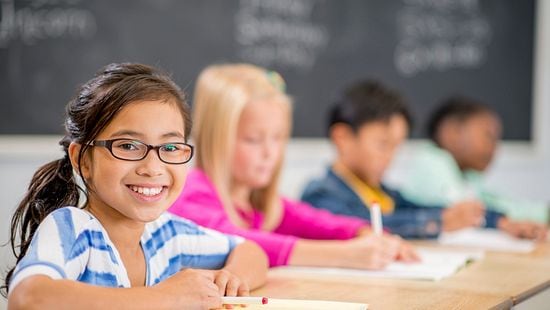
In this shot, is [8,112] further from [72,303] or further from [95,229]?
[72,303]

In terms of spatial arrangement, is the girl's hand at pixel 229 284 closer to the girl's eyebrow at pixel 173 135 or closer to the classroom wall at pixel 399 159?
the girl's eyebrow at pixel 173 135

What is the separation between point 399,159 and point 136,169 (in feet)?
9.20

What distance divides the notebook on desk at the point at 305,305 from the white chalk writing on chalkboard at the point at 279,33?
6.59ft

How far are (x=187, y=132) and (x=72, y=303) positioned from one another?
0.40 m

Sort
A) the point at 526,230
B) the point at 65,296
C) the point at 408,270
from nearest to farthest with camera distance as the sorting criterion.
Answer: the point at 65,296
the point at 408,270
the point at 526,230

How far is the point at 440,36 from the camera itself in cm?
408

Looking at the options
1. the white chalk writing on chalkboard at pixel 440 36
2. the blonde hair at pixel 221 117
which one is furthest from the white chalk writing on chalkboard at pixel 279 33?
the blonde hair at pixel 221 117

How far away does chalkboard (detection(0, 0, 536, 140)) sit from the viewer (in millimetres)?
2443

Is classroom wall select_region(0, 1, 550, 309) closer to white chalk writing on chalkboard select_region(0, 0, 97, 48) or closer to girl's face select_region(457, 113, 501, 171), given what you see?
white chalk writing on chalkboard select_region(0, 0, 97, 48)

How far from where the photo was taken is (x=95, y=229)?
43.5 inches

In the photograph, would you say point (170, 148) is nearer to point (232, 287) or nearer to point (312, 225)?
point (232, 287)

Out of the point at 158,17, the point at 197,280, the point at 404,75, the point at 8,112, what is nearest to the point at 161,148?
the point at 197,280

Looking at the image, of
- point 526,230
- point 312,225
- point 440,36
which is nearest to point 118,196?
point 312,225

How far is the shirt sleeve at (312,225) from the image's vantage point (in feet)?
6.90
